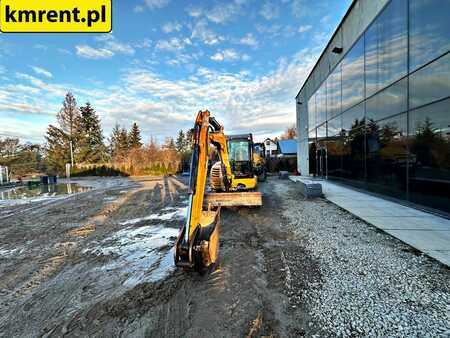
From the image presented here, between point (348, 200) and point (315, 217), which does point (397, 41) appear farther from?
point (315, 217)

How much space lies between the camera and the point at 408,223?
17.6ft

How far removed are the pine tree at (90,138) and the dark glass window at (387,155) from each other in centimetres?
3922

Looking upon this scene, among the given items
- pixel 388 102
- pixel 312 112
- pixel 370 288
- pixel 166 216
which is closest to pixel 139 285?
pixel 370 288

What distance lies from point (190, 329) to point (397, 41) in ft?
32.9

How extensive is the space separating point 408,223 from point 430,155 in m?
2.34

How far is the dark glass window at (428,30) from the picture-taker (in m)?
5.69

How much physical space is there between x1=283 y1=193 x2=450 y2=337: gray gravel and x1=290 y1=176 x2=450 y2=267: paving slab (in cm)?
29

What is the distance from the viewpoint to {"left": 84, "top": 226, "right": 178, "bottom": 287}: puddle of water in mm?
3363

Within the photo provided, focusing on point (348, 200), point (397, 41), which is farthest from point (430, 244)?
point (397, 41)

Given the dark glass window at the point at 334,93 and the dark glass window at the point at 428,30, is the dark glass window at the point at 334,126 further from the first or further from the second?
the dark glass window at the point at 428,30

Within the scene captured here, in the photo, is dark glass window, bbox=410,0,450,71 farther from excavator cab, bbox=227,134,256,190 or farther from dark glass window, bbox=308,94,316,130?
dark glass window, bbox=308,94,316,130

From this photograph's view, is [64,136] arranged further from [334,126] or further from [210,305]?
[210,305]

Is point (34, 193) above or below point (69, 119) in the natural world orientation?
below

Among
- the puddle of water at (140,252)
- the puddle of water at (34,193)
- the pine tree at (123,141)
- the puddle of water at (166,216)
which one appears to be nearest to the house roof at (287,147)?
the puddle of water at (34,193)
